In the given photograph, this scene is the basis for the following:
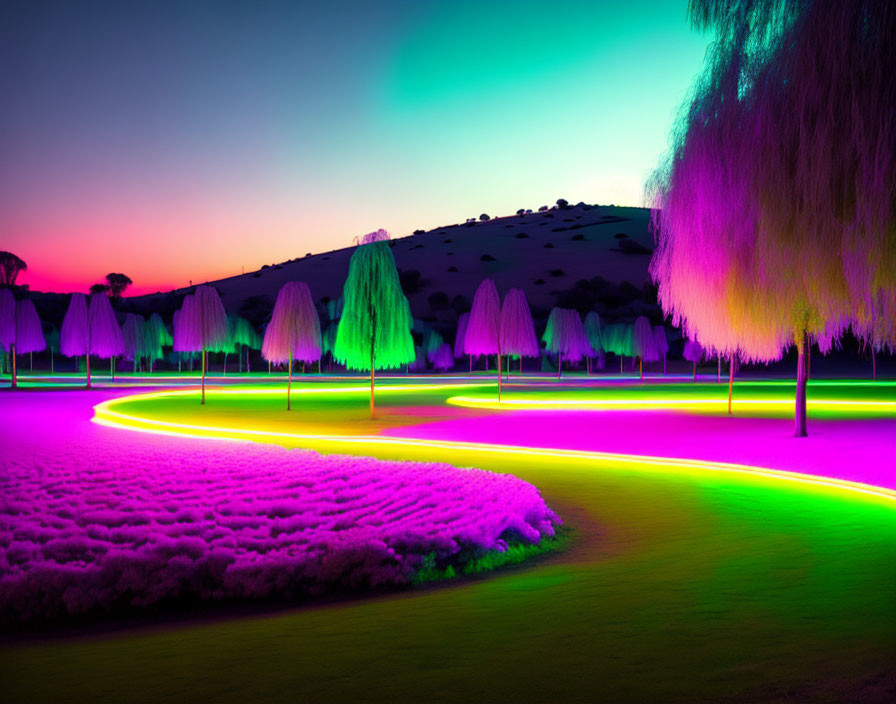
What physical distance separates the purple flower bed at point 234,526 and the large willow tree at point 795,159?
4.09 m

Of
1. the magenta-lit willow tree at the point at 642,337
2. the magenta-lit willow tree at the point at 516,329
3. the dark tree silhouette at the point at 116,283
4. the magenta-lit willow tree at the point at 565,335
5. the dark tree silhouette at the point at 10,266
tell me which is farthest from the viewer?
the dark tree silhouette at the point at 116,283

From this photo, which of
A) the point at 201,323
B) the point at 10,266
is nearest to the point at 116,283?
the point at 10,266

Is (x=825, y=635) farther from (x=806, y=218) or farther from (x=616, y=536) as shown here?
(x=806, y=218)

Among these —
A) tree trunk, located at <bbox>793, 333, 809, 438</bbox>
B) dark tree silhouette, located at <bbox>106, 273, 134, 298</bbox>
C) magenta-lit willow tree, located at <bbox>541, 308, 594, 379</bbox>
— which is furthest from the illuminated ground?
dark tree silhouette, located at <bbox>106, 273, 134, 298</bbox>

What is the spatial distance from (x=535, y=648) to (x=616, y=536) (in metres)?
3.38

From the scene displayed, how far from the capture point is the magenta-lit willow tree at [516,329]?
34.5 m

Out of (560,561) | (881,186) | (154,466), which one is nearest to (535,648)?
(560,561)

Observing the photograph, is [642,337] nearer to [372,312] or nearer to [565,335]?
[565,335]

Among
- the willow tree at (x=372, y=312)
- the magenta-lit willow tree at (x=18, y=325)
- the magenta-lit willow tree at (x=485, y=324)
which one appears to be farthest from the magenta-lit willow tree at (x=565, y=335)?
the magenta-lit willow tree at (x=18, y=325)

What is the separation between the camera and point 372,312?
915 inches

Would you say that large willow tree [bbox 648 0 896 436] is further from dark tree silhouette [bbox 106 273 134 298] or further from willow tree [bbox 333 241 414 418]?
dark tree silhouette [bbox 106 273 134 298]

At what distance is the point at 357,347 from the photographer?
23.2 m

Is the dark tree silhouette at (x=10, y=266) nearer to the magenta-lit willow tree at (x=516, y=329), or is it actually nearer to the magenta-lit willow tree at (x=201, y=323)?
the magenta-lit willow tree at (x=201, y=323)

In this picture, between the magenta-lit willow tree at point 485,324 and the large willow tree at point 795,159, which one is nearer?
the large willow tree at point 795,159
